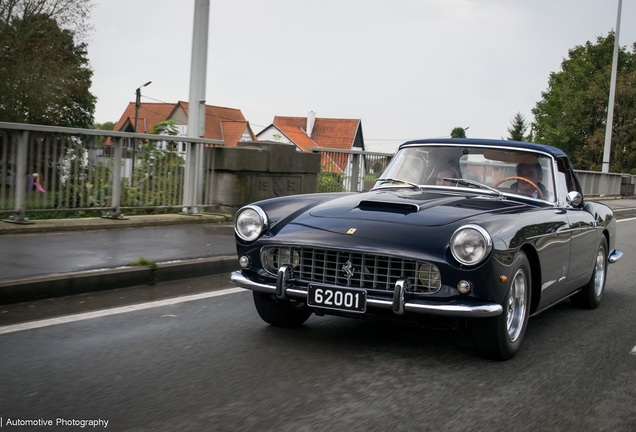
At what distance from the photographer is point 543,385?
4.24m

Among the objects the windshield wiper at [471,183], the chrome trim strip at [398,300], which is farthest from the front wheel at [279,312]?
the windshield wiper at [471,183]

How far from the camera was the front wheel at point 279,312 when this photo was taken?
5.24 m

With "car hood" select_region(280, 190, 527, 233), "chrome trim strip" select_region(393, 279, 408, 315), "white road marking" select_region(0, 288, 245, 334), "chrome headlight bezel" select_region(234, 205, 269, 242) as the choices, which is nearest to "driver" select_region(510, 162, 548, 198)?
"car hood" select_region(280, 190, 527, 233)

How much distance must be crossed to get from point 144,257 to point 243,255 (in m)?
2.77

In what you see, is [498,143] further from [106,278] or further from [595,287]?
[106,278]

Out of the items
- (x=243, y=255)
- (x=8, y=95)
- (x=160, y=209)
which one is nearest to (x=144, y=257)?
(x=243, y=255)

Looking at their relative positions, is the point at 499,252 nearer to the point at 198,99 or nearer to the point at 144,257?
the point at 144,257

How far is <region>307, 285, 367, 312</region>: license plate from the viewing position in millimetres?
4465

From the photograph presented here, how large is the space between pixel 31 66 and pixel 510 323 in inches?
Result: 1586

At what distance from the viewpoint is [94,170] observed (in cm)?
962

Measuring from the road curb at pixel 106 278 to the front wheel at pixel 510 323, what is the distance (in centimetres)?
344

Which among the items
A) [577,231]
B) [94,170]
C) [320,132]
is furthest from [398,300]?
[320,132]

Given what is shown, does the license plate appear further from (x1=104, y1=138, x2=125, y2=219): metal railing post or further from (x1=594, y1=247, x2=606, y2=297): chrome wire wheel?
(x1=104, y1=138, x2=125, y2=219): metal railing post

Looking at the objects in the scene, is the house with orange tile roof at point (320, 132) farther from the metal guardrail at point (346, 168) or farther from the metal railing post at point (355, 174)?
the metal railing post at point (355, 174)
